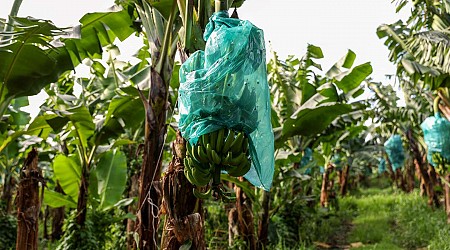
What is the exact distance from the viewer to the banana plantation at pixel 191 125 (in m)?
1.57

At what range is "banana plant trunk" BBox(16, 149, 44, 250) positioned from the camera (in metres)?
2.71

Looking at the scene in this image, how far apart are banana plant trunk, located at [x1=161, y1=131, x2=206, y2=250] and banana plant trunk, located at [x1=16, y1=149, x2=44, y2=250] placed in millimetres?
1128

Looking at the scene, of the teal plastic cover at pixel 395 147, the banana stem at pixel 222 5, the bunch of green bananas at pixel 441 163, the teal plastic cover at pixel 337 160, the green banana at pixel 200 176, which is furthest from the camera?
the teal plastic cover at pixel 337 160

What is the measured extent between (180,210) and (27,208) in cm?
124

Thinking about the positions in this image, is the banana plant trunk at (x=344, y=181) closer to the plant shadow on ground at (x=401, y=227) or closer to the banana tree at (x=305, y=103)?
the plant shadow on ground at (x=401, y=227)

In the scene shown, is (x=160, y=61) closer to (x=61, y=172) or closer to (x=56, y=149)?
(x=61, y=172)

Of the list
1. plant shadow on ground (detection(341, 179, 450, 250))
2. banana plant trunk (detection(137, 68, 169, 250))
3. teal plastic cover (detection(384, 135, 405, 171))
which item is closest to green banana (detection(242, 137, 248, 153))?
banana plant trunk (detection(137, 68, 169, 250))

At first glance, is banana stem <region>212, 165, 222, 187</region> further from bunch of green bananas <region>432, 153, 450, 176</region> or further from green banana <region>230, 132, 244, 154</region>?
bunch of green bananas <region>432, 153, 450, 176</region>

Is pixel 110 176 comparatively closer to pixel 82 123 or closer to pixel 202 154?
pixel 82 123

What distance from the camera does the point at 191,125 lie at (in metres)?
1.55

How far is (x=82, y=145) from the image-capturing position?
438 centimetres

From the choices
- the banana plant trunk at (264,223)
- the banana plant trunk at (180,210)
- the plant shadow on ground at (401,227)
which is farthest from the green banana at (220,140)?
the plant shadow on ground at (401,227)

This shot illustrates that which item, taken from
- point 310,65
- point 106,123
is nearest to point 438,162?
point 310,65

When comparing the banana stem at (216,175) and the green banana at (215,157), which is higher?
the green banana at (215,157)
